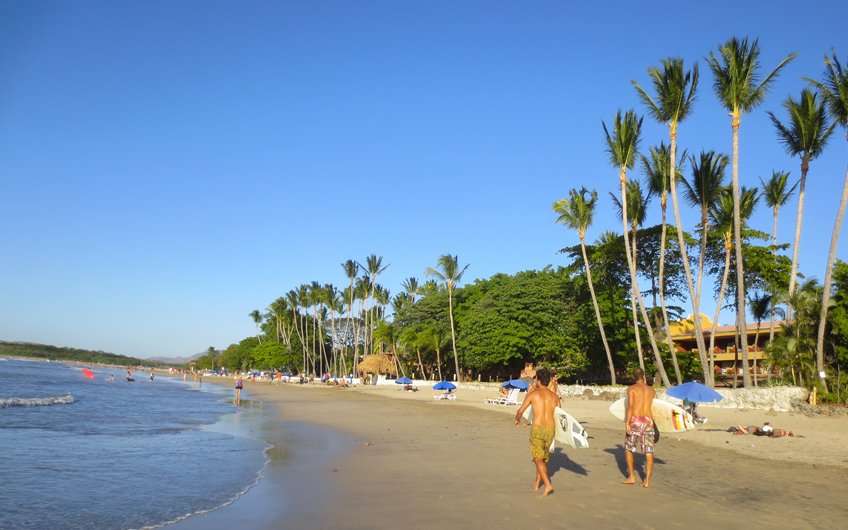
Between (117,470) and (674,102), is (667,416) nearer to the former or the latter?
(117,470)

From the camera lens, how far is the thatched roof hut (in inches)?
2407

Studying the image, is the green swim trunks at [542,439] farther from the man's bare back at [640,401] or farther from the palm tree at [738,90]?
the palm tree at [738,90]

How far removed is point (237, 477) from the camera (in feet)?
34.1

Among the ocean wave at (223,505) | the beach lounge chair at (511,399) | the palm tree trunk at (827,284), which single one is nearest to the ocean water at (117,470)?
the ocean wave at (223,505)

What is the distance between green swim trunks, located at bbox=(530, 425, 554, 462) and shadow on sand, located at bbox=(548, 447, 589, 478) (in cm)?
194

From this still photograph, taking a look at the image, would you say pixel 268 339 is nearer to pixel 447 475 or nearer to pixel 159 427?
pixel 159 427

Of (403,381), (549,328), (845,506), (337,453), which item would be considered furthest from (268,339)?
(845,506)

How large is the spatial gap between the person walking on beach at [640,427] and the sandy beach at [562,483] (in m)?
0.35

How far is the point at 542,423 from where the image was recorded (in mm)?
7898

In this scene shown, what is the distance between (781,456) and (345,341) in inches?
3005

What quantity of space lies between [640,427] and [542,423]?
6.05 ft

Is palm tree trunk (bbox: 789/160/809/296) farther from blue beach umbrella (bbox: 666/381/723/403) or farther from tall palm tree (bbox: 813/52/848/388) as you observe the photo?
blue beach umbrella (bbox: 666/381/723/403)

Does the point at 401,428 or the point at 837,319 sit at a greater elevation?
the point at 837,319

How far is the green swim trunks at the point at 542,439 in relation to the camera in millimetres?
7832
